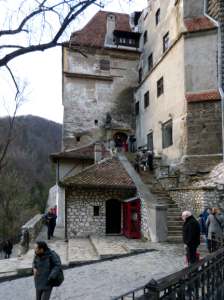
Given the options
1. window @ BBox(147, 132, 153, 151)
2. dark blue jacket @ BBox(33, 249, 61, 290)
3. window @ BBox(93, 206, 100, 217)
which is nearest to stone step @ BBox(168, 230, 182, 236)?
window @ BBox(93, 206, 100, 217)

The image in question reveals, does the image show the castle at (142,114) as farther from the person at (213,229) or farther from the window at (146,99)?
the person at (213,229)

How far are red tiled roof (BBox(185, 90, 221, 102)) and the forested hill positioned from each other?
10309 mm

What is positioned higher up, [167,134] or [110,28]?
[110,28]

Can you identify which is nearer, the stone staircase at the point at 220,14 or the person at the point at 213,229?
the person at the point at 213,229

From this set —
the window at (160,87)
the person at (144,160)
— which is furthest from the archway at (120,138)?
the window at (160,87)

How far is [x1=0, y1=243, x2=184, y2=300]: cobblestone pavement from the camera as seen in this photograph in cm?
861

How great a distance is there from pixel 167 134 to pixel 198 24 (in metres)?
7.19

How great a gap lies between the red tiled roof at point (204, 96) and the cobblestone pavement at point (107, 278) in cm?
1021

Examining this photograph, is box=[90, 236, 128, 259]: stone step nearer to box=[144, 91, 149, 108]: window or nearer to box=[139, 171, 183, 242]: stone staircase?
box=[139, 171, 183, 242]: stone staircase

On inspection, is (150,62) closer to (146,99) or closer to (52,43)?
(146,99)

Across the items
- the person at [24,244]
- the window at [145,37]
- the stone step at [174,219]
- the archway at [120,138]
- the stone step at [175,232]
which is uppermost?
the window at [145,37]

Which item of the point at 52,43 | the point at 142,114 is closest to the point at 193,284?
the point at 52,43

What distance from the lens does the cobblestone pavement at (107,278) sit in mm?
8609

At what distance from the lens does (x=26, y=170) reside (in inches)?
2363
